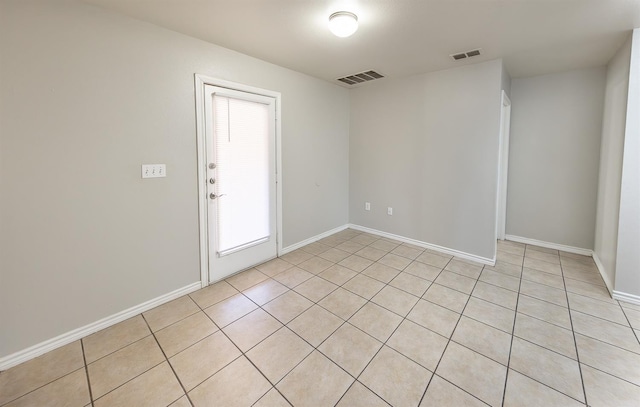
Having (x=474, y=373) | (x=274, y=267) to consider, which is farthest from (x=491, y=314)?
(x=274, y=267)

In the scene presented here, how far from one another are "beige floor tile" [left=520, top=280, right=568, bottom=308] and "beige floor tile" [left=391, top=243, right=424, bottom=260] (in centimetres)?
118

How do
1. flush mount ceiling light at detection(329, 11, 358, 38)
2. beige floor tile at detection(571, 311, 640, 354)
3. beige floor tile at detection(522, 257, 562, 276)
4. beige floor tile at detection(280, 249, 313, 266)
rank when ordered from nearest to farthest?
beige floor tile at detection(571, 311, 640, 354) → flush mount ceiling light at detection(329, 11, 358, 38) → beige floor tile at detection(522, 257, 562, 276) → beige floor tile at detection(280, 249, 313, 266)

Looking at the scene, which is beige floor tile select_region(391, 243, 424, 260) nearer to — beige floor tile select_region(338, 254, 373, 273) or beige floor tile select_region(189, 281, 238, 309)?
beige floor tile select_region(338, 254, 373, 273)

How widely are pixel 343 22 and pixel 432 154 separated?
222 centimetres

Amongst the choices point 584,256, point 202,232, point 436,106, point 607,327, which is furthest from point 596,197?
point 202,232

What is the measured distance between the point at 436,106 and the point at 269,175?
2397 millimetres

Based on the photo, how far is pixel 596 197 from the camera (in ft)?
11.0

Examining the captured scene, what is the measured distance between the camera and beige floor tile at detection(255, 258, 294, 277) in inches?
122

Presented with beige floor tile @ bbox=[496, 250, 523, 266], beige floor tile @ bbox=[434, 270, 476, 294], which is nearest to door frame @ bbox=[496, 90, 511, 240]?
beige floor tile @ bbox=[496, 250, 523, 266]

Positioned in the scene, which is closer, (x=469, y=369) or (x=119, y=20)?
(x=469, y=369)

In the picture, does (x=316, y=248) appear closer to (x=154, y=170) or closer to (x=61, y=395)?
(x=154, y=170)

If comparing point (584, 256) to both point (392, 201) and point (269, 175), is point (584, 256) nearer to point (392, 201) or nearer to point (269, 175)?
point (392, 201)

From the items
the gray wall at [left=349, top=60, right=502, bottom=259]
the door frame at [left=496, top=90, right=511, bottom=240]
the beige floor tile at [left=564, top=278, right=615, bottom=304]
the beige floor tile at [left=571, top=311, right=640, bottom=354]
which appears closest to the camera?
the beige floor tile at [left=571, top=311, right=640, bottom=354]

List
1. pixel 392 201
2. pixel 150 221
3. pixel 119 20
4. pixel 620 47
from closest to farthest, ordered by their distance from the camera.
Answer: pixel 119 20 < pixel 150 221 < pixel 620 47 < pixel 392 201
